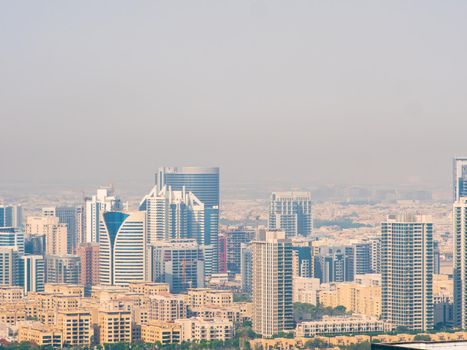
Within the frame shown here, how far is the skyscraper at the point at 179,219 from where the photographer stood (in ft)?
137

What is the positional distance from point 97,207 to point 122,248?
2617mm

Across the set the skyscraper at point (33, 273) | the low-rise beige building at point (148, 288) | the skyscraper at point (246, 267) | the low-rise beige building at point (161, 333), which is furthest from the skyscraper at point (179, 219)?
the low-rise beige building at point (161, 333)

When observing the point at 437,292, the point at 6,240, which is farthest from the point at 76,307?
the point at 6,240

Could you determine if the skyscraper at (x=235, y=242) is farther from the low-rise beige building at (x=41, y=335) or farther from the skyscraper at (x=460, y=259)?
the low-rise beige building at (x=41, y=335)

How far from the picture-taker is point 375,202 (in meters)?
38.5

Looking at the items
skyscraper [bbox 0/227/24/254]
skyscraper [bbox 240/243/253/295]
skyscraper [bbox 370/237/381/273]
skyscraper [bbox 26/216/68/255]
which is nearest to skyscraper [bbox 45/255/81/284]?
skyscraper [bbox 26/216/68/255]

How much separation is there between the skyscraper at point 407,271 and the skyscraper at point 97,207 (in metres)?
11.0

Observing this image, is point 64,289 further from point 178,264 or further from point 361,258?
point 361,258

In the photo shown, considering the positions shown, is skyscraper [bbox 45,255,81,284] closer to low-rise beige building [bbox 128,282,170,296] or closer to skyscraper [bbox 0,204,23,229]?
skyscraper [bbox 0,204,23,229]

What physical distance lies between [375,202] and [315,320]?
31.6 ft

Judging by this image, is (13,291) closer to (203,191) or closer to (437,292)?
(437,292)

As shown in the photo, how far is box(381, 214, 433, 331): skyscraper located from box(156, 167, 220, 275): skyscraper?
10616 mm

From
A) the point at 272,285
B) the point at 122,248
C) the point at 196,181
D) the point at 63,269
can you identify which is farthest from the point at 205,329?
the point at 196,181

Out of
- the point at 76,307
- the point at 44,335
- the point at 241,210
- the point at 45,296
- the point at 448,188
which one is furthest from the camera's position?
the point at 241,210
